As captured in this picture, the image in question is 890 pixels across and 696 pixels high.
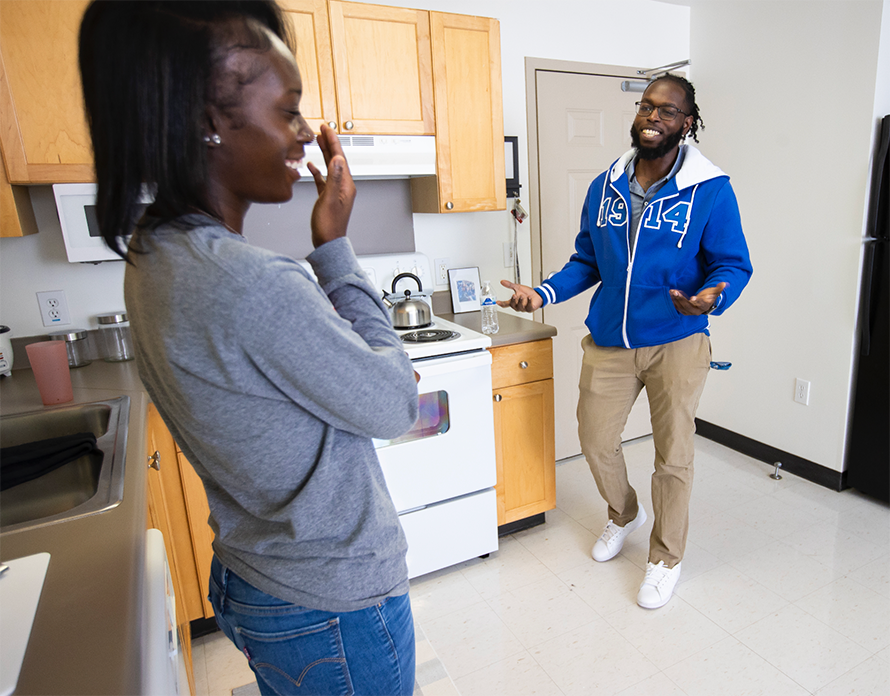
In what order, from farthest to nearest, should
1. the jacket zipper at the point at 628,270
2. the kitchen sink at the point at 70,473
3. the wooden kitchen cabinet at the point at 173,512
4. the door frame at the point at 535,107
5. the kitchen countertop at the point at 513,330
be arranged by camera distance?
the door frame at the point at 535,107 < the kitchen countertop at the point at 513,330 < the jacket zipper at the point at 628,270 < the wooden kitchen cabinet at the point at 173,512 < the kitchen sink at the point at 70,473

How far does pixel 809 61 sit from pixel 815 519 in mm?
1977

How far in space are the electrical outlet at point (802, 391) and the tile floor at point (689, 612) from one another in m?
0.42

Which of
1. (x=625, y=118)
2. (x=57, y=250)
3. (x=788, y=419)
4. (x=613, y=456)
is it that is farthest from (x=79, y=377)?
(x=788, y=419)

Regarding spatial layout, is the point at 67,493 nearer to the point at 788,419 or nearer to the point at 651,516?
the point at 651,516

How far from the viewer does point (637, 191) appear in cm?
195

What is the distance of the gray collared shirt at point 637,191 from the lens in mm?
1879

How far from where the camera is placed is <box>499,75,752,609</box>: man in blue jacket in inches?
71.6

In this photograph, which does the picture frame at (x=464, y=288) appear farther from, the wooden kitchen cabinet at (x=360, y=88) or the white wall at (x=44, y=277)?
the white wall at (x=44, y=277)

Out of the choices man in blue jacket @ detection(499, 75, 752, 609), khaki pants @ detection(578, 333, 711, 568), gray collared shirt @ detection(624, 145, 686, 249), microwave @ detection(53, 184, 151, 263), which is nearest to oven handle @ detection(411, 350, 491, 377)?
man in blue jacket @ detection(499, 75, 752, 609)

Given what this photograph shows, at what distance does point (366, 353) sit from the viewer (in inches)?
23.4

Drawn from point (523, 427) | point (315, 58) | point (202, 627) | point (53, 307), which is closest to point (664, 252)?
point (523, 427)

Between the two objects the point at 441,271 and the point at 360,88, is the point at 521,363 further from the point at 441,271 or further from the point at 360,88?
the point at 360,88

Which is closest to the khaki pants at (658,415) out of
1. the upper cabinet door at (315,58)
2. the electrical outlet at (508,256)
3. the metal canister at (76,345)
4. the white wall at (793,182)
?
the electrical outlet at (508,256)

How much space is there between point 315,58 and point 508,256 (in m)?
1.27
